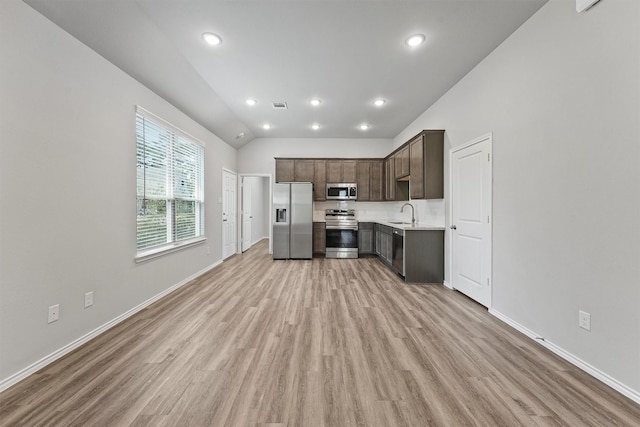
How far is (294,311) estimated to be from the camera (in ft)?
9.30

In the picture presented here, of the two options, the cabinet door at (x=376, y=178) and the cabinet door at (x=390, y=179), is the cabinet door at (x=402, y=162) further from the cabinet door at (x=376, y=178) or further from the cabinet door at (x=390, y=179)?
the cabinet door at (x=376, y=178)

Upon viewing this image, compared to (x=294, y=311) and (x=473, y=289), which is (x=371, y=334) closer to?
(x=294, y=311)

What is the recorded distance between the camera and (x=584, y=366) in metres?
1.79

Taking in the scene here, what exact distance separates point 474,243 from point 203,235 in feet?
14.1

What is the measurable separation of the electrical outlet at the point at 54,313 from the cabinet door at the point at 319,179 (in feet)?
15.6

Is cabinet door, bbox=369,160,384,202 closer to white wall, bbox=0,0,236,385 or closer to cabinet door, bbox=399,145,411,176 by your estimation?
cabinet door, bbox=399,145,411,176

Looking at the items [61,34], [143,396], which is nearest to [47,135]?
[61,34]

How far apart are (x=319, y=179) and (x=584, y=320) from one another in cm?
500

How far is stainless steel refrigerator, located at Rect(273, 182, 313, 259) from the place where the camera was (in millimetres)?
5684

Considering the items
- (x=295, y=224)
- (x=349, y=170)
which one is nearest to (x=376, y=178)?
(x=349, y=170)

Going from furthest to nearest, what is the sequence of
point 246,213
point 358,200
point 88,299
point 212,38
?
1. point 246,213
2. point 358,200
3. point 212,38
4. point 88,299

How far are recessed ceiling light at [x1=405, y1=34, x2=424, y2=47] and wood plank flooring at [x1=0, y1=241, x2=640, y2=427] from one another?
113 inches

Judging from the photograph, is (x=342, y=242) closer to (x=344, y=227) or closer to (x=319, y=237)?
(x=344, y=227)

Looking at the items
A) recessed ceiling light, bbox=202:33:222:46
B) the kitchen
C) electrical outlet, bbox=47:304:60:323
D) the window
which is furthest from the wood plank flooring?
recessed ceiling light, bbox=202:33:222:46
